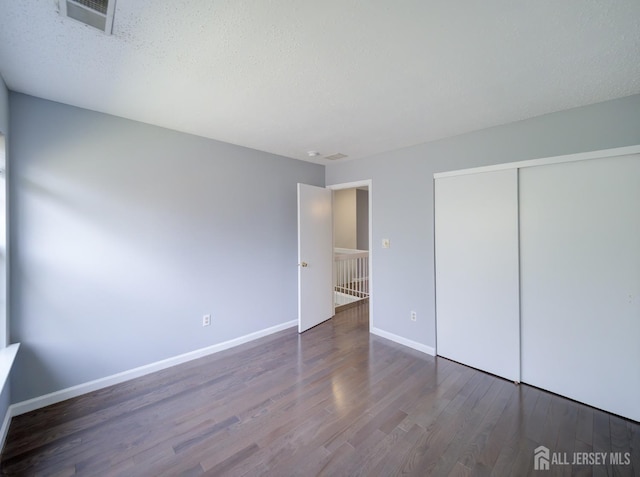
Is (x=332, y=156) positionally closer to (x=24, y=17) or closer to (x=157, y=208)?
(x=157, y=208)

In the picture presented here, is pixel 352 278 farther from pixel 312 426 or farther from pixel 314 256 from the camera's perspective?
pixel 312 426

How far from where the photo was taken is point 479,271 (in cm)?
268

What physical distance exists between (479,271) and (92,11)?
11.1ft

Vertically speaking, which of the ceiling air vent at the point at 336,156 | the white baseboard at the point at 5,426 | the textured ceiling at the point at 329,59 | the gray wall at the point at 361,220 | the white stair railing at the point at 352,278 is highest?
the ceiling air vent at the point at 336,156

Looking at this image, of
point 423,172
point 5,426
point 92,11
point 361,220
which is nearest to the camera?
point 92,11

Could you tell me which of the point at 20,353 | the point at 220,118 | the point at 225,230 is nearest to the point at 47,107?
the point at 220,118

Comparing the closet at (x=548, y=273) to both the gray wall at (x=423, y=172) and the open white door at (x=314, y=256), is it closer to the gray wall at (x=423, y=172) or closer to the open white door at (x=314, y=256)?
the gray wall at (x=423, y=172)

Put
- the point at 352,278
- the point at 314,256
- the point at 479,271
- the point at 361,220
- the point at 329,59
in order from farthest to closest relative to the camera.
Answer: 1. the point at 361,220
2. the point at 352,278
3. the point at 314,256
4. the point at 479,271
5. the point at 329,59

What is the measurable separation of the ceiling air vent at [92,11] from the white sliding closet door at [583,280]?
10.4 ft

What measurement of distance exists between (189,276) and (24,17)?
2.14 meters

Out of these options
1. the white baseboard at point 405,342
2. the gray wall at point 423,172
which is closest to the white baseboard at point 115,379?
the white baseboard at point 405,342

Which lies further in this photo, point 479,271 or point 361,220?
point 361,220

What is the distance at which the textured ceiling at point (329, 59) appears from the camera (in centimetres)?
124

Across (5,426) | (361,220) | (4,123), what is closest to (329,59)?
(4,123)
